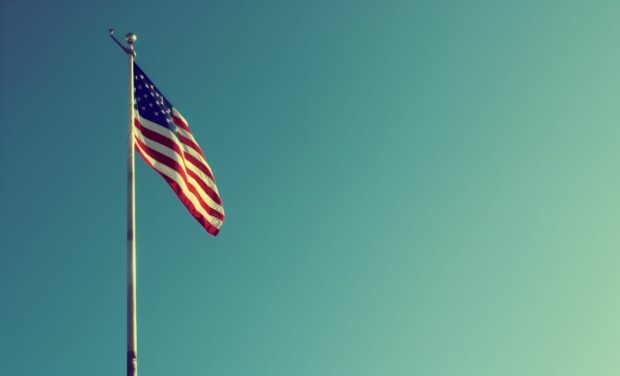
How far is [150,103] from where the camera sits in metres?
19.5

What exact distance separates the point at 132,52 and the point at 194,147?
3.12 meters

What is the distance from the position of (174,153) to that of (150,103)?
1602mm

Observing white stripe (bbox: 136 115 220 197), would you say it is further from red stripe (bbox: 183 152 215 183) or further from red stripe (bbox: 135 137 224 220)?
red stripe (bbox: 135 137 224 220)

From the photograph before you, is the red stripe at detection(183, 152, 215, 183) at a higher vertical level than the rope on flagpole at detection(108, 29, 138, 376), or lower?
higher

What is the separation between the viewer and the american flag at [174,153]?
18.6 m

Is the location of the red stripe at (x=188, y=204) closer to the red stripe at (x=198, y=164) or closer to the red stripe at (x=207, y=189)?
the red stripe at (x=207, y=189)

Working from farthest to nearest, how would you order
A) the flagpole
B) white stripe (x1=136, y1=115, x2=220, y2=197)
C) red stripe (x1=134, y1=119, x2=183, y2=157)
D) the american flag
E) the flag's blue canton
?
the flag's blue canton → white stripe (x1=136, y1=115, x2=220, y2=197) → red stripe (x1=134, y1=119, x2=183, y2=157) → the american flag → the flagpole

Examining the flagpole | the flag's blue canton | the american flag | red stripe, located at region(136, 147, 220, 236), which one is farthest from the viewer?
the flag's blue canton

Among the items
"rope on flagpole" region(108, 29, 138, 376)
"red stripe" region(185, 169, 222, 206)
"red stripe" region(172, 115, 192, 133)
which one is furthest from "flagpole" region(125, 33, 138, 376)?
"red stripe" region(185, 169, 222, 206)

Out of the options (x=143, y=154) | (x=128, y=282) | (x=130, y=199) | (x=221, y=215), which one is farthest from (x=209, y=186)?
(x=128, y=282)

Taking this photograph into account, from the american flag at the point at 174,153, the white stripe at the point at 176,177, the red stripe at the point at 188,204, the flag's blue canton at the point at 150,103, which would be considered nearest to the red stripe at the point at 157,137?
the american flag at the point at 174,153

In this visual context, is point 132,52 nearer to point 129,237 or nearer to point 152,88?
point 152,88

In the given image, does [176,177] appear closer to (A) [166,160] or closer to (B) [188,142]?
(A) [166,160]

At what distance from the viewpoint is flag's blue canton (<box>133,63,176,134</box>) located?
1936cm
